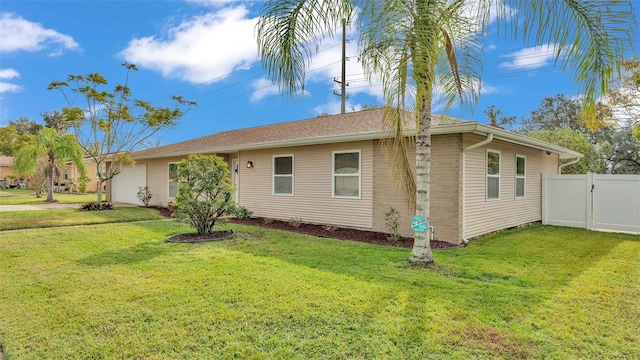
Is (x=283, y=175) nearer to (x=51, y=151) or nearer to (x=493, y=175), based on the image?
(x=493, y=175)

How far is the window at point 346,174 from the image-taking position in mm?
8852

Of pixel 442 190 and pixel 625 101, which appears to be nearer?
pixel 442 190

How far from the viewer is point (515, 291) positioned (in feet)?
13.5

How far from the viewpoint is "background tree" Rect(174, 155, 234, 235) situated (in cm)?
757

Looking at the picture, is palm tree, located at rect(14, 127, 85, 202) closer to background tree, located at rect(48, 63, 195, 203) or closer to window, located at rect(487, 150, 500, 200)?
background tree, located at rect(48, 63, 195, 203)

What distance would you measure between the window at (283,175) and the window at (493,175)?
5.37m

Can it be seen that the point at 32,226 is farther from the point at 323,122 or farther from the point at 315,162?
the point at 323,122

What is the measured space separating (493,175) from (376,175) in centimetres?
295

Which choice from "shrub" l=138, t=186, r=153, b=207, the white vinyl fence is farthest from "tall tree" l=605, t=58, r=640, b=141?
"shrub" l=138, t=186, r=153, b=207

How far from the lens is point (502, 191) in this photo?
8.95 m

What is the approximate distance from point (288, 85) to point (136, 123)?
40.9 ft

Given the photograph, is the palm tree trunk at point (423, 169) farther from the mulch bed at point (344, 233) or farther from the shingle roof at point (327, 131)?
the mulch bed at point (344, 233)

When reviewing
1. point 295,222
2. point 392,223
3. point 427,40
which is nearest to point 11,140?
point 295,222

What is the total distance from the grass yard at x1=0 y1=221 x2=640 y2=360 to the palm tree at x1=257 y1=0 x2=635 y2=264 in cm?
135
